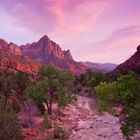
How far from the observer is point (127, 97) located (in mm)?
30641

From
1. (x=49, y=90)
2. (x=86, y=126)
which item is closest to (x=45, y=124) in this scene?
(x=86, y=126)

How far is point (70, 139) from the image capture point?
4044 centimetres

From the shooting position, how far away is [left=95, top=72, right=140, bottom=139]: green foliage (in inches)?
1192

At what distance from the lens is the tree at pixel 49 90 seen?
5455 centimetres

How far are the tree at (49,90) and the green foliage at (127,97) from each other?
70.7 ft

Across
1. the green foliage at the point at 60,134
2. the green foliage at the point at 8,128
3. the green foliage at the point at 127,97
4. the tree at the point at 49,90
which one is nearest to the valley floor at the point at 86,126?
the green foliage at the point at 60,134

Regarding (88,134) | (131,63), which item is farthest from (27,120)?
(131,63)

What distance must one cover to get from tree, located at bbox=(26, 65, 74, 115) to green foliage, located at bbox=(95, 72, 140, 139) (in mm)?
21538

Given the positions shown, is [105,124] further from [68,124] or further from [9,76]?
[9,76]

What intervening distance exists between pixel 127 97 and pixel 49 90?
27645mm

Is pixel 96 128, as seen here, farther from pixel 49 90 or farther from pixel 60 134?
pixel 49 90

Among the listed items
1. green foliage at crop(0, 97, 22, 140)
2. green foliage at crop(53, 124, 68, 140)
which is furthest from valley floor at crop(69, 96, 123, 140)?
green foliage at crop(0, 97, 22, 140)

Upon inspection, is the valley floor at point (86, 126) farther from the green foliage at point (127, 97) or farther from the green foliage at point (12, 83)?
the green foliage at point (127, 97)

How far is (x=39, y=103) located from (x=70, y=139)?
1676 cm
